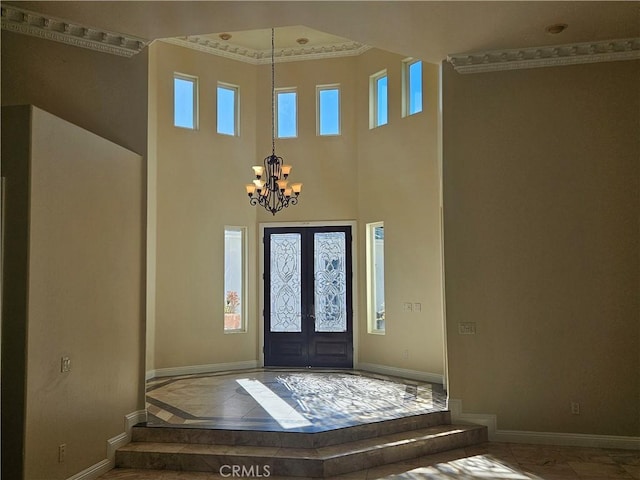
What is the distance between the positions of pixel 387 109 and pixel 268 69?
2.19m

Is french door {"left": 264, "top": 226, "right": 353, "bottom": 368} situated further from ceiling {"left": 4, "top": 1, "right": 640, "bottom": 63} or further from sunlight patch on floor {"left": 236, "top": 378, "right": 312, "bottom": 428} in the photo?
ceiling {"left": 4, "top": 1, "right": 640, "bottom": 63}

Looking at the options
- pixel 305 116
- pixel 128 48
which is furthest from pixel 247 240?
pixel 128 48

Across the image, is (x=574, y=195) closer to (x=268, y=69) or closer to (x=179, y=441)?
(x=179, y=441)

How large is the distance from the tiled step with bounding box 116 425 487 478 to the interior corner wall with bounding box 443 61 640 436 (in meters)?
1.04

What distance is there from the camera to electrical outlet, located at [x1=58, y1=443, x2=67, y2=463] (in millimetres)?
4297

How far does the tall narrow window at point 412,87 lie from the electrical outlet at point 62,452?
608cm

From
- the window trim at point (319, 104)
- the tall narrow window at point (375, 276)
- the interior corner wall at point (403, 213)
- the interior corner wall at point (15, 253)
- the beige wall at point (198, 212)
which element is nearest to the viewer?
the interior corner wall at point (15, 253)

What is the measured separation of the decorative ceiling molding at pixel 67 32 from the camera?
4906mm

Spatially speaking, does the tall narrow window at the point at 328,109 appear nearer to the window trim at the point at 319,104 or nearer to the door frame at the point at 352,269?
the window trim at the point at 319,104

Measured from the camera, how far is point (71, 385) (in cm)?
448

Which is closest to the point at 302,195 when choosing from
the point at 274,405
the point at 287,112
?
the point at 287,112

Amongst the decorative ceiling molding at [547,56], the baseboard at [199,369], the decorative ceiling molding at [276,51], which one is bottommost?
the baseboard at [199,369]

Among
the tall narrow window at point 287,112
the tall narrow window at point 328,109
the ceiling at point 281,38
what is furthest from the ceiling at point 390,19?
the tall narrow window at point 287,112

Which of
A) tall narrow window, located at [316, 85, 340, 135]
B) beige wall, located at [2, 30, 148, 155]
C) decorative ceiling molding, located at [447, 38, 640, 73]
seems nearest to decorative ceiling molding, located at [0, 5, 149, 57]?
beige wall, located at [2, 30, 148, 155]
